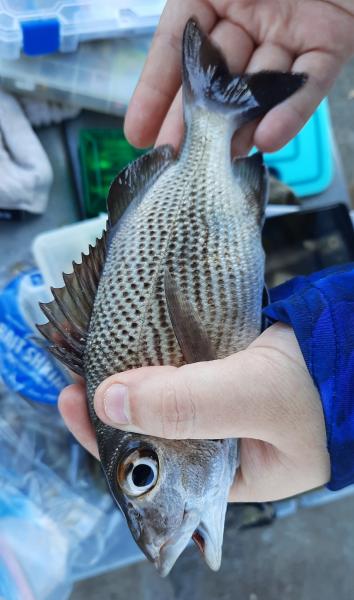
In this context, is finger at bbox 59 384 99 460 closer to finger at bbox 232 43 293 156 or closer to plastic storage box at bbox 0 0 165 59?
finger at bbox 232 43 293 156

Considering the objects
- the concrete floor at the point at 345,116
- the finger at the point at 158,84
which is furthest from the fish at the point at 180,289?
the concrete floor at the point at 345,116

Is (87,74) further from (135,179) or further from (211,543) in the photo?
(211,543)

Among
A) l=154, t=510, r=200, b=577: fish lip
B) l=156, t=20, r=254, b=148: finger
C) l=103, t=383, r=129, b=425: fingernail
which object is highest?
l=156, t=20, r=254, b=148: finger

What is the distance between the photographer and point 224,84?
3.65 feet

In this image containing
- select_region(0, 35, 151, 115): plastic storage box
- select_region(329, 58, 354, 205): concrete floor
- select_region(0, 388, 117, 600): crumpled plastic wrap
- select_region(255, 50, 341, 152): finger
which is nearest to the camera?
select_region(255, 50, 341, 152): finger

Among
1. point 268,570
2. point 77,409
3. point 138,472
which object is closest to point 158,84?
point 77,409

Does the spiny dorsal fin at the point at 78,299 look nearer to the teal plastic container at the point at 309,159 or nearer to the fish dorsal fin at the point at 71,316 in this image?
the fish dorsal fin at the point at 71,316

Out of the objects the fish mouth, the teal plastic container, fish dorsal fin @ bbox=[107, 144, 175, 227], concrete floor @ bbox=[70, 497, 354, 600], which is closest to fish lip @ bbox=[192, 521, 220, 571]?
the fish mouth

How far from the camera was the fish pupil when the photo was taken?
2.55 feet

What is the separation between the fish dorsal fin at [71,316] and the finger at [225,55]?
394mm

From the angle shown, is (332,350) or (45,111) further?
(45,111)

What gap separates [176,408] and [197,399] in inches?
1.1

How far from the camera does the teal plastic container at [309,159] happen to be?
5.93 feet

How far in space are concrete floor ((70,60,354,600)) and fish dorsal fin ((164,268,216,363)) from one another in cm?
83
